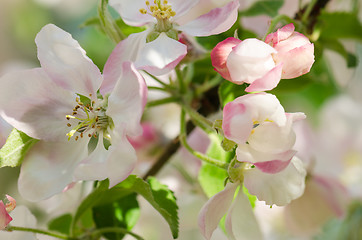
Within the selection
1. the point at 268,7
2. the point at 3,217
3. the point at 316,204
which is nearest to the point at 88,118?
the point at 3,217

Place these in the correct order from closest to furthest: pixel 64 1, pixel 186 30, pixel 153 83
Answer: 1. pixel 186 30
2. pixel 153 83
3. pixel 64 1

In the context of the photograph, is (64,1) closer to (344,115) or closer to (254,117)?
(344,115)

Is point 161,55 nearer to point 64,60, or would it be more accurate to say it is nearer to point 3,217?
point 64,60

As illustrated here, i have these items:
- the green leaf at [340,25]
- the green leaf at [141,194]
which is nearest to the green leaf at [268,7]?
the green leaf at [340,25]

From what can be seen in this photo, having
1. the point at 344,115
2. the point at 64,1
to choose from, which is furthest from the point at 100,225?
the point at 64,1

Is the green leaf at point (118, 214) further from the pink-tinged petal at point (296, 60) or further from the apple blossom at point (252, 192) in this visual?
the pink-tinged petal at point (296, 60)

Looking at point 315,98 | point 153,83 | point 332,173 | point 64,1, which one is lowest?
point 315,98

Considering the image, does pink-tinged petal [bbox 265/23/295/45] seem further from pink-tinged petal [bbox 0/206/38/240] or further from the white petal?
pink-tinged petal [bbox 0/206/38/240]
